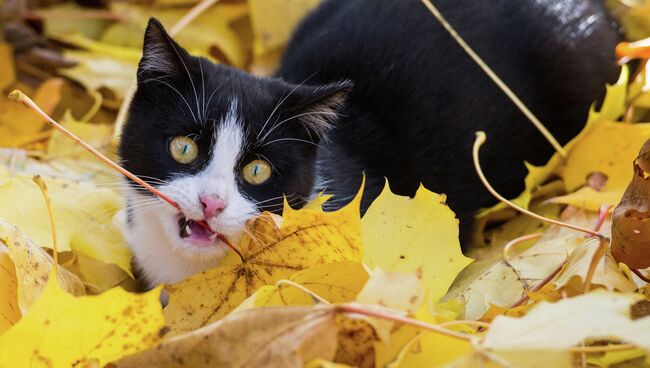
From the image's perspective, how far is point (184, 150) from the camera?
118cm

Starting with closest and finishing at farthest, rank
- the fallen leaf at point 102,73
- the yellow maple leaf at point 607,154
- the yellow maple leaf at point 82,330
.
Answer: the yellow maple leaf at point 82,330
the yellow maple leaf at point 607,154
the fallen leaf at point 102,73

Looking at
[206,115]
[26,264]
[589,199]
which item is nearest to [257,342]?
[26,264]

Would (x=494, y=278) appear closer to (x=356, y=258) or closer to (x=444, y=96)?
(x=356, y=258)

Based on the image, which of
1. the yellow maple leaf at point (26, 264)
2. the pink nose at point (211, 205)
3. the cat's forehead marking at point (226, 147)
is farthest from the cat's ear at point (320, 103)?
the yellow maple leaf at point (26, 264)

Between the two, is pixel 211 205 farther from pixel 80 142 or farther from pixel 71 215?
pixel 71 215

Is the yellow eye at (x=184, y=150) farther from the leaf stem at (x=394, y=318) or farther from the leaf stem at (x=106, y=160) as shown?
the leaf stem at (x=394, y=318)

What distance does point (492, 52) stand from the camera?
155 centimetres

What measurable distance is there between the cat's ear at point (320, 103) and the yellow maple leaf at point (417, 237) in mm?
217

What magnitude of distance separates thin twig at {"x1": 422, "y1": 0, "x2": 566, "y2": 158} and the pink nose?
0.62m

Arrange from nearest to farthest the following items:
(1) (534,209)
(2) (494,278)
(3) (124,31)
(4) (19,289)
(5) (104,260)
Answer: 1. (4) (19,289)
2. (2) (494,278)
3. (5) (104,260)
4. (1) (534,209)
5. (3) (124,31)

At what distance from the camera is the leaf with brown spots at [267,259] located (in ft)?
3.26

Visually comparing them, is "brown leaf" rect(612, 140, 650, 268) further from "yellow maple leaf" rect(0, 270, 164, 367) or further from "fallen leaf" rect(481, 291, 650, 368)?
"yellow maple leaf" rect(0, 270, 164, 367)

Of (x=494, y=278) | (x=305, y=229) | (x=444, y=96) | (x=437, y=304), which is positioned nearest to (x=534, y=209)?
(x=444, y=96)

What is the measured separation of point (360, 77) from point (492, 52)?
256 millimetres
